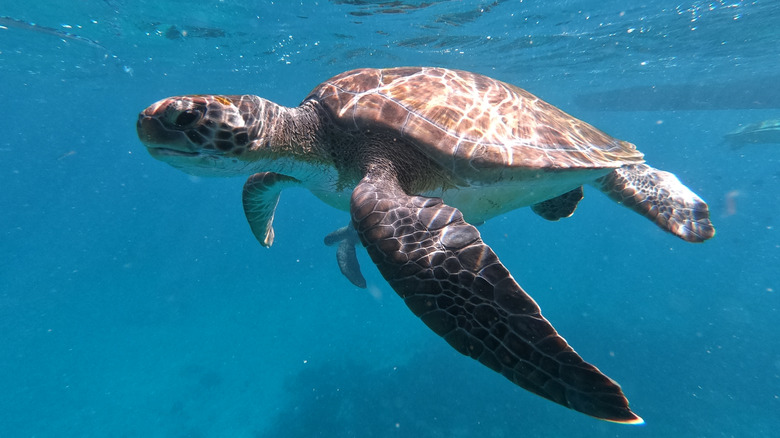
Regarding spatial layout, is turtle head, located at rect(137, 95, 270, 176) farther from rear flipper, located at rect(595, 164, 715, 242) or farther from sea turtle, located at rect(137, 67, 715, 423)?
rear flipper, located at rect(595, 164, 715, 242)

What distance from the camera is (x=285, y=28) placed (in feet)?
46.7

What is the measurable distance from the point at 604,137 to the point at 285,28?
543 inches

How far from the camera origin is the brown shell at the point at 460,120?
2953 millimetres

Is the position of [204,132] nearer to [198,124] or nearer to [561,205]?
[198,124]

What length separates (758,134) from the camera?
19469 mm

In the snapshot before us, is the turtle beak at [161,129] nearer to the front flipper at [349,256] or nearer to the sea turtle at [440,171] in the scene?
the sea turtle at [440,171]

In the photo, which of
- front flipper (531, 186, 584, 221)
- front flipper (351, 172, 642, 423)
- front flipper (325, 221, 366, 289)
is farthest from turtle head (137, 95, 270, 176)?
front flipper (325, 221, 366, 289)

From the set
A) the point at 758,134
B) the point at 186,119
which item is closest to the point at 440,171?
the point at 186,119

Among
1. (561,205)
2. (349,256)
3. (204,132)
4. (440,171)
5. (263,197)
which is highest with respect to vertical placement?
(204,132)

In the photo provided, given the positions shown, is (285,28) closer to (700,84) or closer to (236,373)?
(236,373)

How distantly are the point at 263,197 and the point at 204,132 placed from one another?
195cm

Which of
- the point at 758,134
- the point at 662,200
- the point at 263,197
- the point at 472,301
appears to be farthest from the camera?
the point at 758,134

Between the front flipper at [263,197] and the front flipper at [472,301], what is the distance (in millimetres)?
1969

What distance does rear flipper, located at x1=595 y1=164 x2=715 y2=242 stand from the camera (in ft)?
13.4
